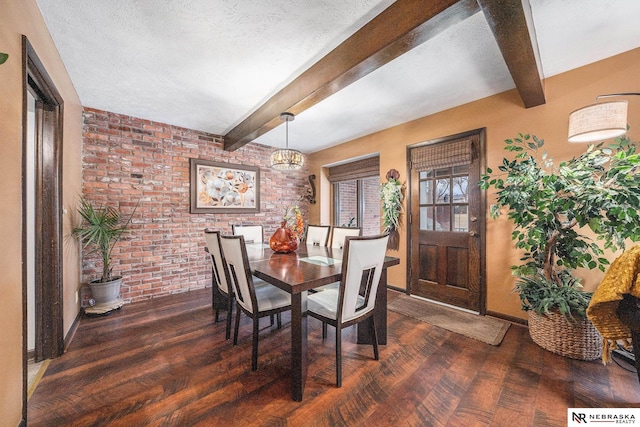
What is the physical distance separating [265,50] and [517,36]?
1690 millimetres

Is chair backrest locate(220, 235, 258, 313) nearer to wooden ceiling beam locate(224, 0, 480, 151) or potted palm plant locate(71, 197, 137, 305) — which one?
wooden ceiling beam locate(224, 0, 480, 151)

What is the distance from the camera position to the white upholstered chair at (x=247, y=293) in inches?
70.4

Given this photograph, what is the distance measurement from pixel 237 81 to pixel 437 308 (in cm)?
330

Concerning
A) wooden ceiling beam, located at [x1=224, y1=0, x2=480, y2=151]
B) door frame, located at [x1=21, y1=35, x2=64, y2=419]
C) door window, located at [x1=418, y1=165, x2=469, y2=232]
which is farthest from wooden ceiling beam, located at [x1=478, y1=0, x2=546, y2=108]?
door frame, located at [x1=21, y1=35, x2=64, y2=419]

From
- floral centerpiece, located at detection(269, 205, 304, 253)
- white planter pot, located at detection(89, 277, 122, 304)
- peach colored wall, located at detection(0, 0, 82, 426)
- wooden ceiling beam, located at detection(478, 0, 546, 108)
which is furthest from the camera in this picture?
white planter pot, located at detection(89, 277, 122, 304)

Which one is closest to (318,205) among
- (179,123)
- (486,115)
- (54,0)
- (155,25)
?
(179,123)

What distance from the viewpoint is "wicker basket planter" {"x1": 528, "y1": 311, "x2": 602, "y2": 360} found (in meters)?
1.90

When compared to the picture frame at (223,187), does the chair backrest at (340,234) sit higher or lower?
lower

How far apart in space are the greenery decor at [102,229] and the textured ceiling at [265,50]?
1253 millimetres

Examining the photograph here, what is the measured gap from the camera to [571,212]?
182 cm

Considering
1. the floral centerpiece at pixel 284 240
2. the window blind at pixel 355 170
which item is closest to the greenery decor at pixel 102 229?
the floral centerpiece at pixel 284 240

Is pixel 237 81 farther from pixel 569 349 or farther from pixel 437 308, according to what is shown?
pixel 569 349

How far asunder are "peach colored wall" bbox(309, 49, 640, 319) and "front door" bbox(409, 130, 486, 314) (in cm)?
11

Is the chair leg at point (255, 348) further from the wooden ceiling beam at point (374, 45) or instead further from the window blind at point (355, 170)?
the window blind at point (355, 170)
